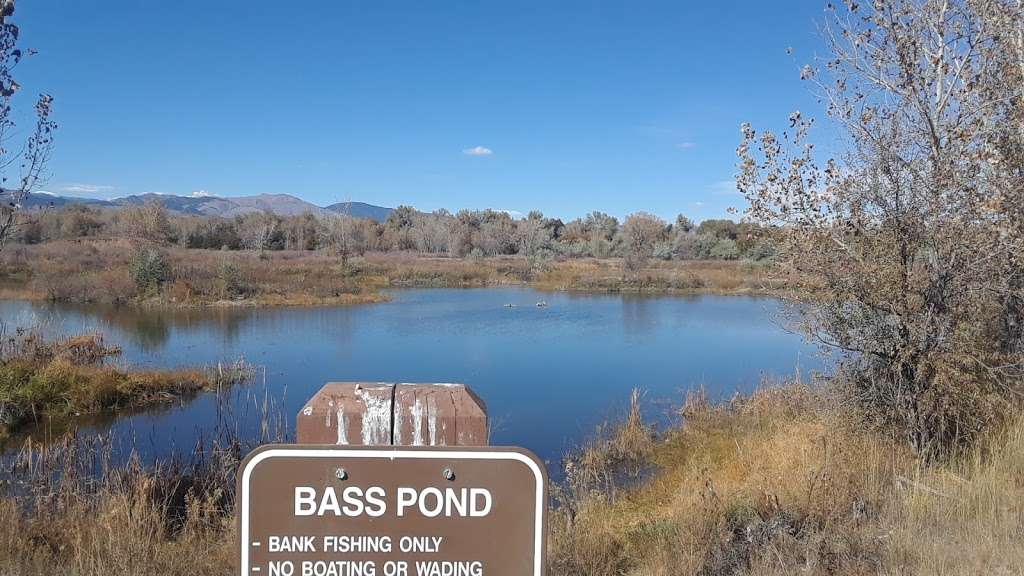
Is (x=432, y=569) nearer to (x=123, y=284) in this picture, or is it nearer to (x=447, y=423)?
(x=447, y=423)

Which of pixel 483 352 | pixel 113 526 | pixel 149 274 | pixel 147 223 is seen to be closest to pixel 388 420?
pixel 113 526

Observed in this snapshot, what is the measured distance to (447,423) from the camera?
48.9 inches

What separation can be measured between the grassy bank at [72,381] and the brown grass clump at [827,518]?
9.09 meters

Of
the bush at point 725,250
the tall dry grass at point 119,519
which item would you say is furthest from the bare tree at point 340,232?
the tall dry grass at point 119,519

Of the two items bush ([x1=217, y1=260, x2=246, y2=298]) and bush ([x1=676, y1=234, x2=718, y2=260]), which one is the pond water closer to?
bush ([x1=217, y1=260, x2=246, y2=298])

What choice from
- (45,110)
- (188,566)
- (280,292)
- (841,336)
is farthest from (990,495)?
(280,292)

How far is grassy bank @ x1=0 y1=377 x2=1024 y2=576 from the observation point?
328 centimetres

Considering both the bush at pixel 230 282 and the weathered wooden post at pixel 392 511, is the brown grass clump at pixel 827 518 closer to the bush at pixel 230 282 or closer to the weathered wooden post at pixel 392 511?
the weathered wooden post at pixel 392 511

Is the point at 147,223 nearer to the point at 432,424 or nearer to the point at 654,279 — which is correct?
the point at 654,279

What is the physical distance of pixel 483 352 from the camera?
17516 mm

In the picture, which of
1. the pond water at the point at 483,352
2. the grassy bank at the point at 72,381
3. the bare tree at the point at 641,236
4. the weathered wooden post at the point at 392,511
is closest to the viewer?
the weathered wooden post at the point at 392,511

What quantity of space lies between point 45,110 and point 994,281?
8776 millimetres

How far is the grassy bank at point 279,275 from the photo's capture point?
26531 mm

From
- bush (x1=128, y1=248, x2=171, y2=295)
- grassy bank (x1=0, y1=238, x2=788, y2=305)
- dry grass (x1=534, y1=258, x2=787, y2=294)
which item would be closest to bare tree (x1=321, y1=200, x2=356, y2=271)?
grassy bank (x1=0, y1=238, x2=788, y2=305)
